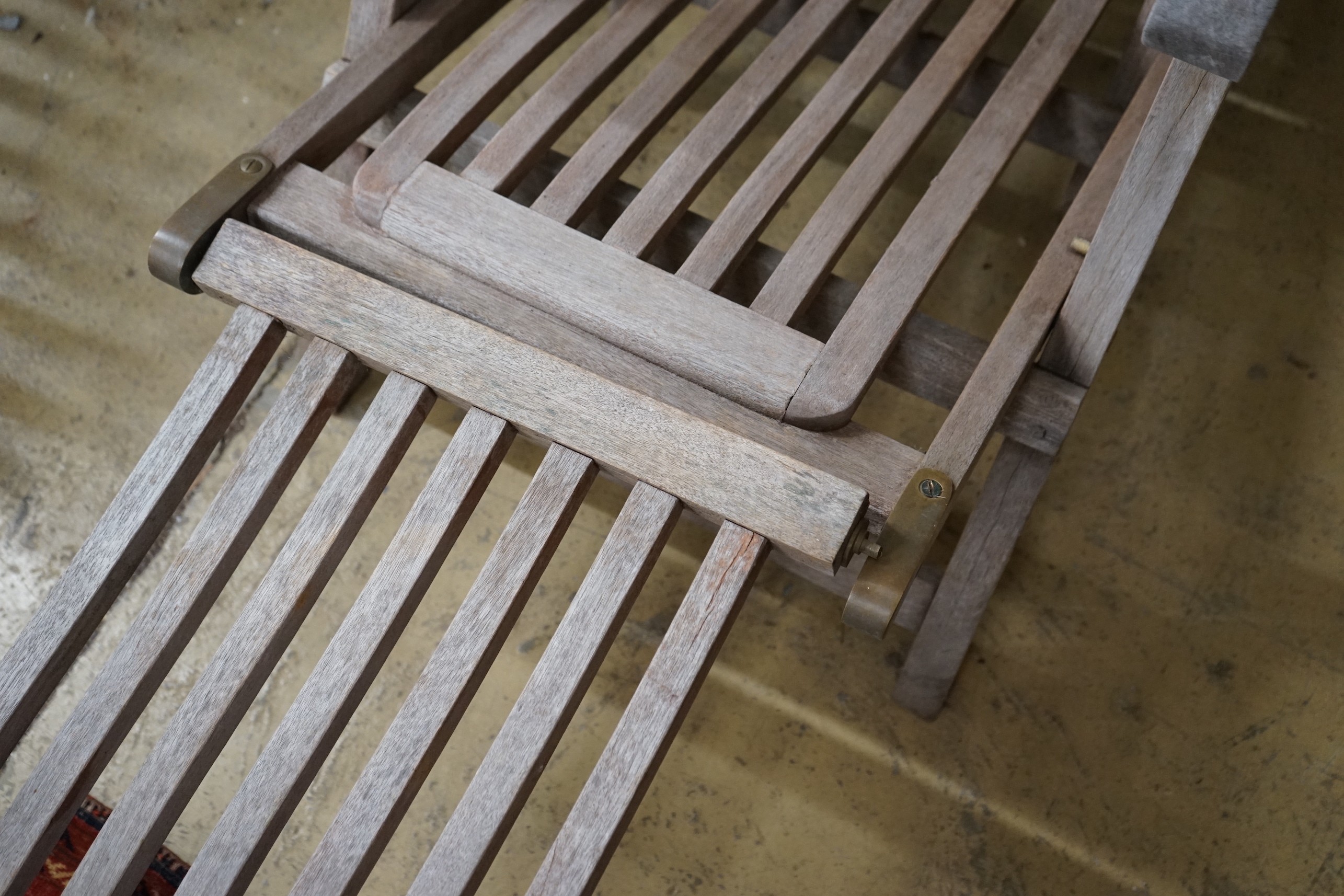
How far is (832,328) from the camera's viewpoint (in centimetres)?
A: 134

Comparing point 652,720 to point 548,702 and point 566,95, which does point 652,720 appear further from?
point 566,95

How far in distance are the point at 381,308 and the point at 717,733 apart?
76 cm

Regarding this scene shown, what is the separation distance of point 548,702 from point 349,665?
0.21 m

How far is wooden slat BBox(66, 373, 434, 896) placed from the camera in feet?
3.56

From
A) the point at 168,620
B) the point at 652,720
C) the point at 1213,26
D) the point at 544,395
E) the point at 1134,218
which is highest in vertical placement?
the point at 1213,26

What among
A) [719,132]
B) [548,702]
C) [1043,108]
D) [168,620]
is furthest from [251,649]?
[1043,108]

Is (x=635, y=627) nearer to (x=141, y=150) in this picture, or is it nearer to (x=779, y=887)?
(x=779, y=887)

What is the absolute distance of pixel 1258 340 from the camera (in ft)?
5.90

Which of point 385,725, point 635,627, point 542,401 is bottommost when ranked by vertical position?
point 385,725

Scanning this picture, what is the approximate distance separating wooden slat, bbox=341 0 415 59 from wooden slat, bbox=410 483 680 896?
0.71 m


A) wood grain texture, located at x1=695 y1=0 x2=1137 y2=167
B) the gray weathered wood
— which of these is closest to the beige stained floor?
wood grain texture, located at x1=695 y1=0 x2=1137 y2=167

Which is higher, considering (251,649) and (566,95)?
(566,95)

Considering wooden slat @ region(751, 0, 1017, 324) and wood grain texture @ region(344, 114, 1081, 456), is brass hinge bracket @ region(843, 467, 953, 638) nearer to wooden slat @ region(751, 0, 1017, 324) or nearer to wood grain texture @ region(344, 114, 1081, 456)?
wood grain texture @ region(344, 114, 1081, 456)

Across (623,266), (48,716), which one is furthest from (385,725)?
(623,266)
